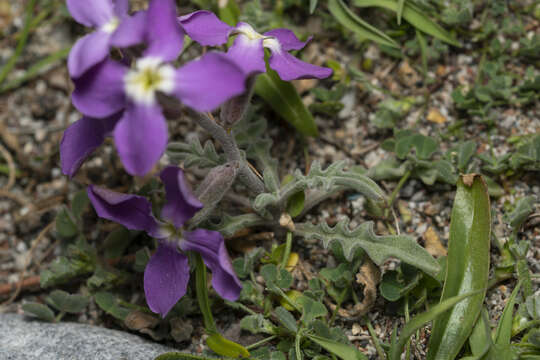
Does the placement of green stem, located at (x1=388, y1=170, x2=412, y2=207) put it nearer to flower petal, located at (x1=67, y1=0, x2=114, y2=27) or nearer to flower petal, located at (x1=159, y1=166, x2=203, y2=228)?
flower petal, located at (x1=159, y1=166, x2=203, y2=228)

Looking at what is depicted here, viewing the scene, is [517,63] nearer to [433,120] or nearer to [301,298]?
[433,120]

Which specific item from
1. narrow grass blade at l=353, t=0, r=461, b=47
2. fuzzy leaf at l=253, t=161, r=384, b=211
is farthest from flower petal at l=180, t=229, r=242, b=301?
narrow grass blade at l=353, t=0, r=461, b=47

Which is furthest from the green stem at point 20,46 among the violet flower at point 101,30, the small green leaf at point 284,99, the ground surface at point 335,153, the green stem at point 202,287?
the green stem at point 202,287

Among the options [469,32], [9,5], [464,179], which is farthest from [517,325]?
[9,5]

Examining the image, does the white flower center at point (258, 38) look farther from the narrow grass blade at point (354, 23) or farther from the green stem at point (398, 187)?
the green stem at point (398, 187)

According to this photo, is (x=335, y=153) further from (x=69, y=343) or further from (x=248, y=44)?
(x=69, y=343)

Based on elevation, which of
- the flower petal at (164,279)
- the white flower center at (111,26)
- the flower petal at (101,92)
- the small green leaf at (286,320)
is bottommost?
the small green leaf at (286,320)
